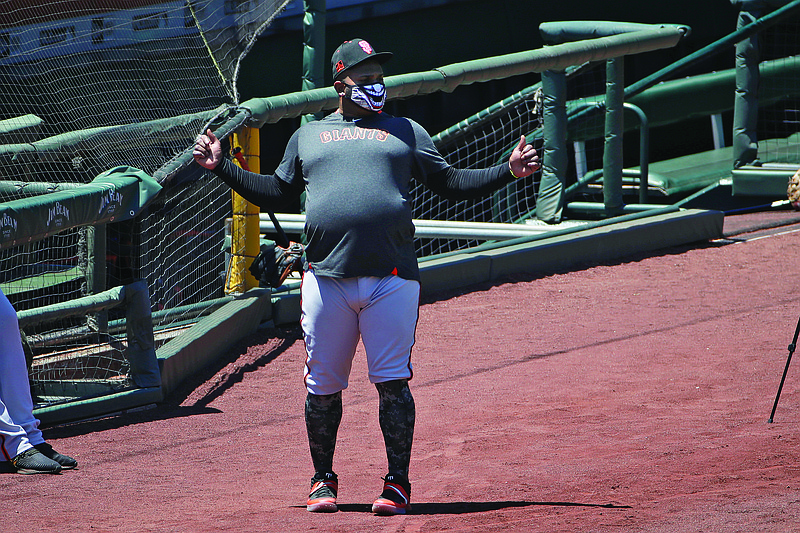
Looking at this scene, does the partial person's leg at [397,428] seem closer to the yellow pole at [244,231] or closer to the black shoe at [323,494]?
the black shoe at [323,494]

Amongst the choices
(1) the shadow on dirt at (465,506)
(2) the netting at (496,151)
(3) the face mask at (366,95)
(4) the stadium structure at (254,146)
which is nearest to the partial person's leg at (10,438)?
(4) the stadium structure at (254,146)

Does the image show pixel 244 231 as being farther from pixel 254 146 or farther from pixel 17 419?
pixel 17 419

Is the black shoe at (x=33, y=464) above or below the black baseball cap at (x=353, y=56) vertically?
below

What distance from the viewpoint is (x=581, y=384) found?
592 centimetres

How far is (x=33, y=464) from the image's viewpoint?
4.69 meters

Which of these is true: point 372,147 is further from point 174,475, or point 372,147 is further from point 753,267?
point 753,267

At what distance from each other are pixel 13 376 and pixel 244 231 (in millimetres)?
2666

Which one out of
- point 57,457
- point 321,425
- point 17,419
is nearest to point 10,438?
point 17,419

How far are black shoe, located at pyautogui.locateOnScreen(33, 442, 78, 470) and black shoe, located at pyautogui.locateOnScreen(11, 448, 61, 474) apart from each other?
0.06 metres

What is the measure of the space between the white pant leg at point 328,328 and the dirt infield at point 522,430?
51 cm

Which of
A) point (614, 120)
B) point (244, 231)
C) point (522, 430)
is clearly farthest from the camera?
point (614, 120)

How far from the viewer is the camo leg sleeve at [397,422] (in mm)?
4004

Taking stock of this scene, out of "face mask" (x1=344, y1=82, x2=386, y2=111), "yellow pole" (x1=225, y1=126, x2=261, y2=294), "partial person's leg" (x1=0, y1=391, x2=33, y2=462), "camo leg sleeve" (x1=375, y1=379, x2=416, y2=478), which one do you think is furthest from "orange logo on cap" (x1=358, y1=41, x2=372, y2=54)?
"yellow pole" (x1=225, y1=126, x2=261, y2=294)

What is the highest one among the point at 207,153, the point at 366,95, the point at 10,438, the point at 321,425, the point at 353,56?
the point at 353,56
